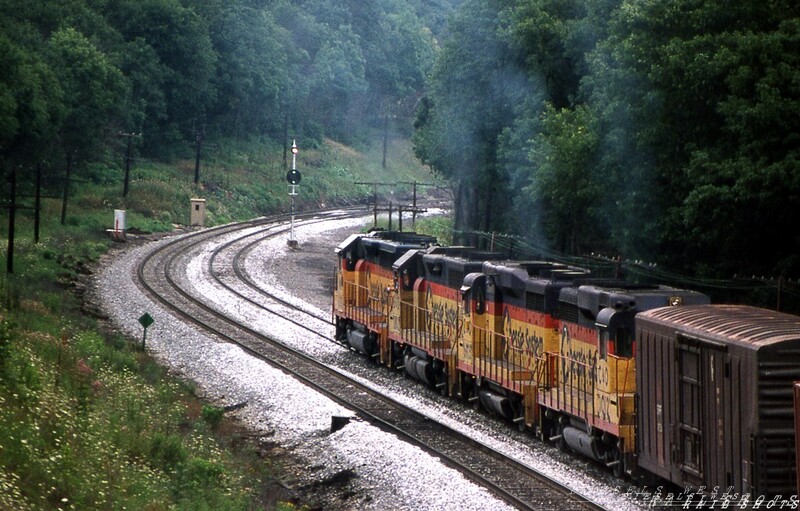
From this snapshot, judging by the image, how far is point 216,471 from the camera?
1691cm

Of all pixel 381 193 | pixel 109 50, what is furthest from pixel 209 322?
pixel 381 193

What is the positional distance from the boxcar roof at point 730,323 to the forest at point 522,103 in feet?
28.7

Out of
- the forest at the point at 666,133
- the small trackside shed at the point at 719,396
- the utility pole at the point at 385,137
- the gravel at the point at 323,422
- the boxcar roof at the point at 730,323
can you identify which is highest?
the utility pole at the point at 385,137

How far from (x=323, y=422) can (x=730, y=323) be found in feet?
32.5

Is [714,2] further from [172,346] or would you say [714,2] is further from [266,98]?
[266,98]

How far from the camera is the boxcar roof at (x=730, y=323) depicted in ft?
42.9

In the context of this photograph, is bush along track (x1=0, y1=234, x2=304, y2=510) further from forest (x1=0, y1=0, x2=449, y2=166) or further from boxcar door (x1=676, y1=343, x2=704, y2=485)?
forest (x1=0, y1=0, x2=449, y2=166)

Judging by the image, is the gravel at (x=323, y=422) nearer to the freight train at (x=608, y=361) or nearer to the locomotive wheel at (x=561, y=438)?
the locomotive wheel at (x=561, y=438)

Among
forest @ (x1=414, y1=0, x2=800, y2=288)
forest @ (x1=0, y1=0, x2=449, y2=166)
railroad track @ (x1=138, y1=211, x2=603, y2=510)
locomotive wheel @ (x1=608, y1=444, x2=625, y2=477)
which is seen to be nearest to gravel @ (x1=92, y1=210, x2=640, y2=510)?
locomotive wheel @ (x1=608, y1=444, x2=625, y2=477)

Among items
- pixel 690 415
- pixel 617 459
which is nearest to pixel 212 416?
pixel 617 459

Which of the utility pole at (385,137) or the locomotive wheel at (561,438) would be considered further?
the utility pole at (385,137)

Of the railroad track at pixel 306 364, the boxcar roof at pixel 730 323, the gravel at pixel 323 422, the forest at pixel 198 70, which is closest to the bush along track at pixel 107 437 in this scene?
the gravel at pixel 323 422

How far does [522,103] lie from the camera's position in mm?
44969

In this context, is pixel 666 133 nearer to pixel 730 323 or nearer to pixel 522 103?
pixel 730 323
